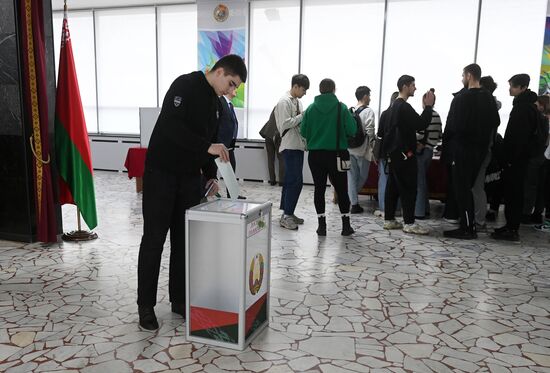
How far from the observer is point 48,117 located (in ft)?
13.4

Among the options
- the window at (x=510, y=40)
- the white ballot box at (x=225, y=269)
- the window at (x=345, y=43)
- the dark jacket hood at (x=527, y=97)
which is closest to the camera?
the white ballot box at (x=225, y=269)

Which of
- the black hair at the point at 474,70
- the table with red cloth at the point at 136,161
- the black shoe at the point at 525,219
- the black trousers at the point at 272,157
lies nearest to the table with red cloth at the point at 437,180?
the black shoe at the point at 525,219

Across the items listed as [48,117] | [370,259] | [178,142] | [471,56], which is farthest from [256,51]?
[178,142]

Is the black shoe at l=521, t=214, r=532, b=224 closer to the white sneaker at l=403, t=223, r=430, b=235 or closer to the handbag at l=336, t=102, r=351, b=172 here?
the white sneaker at l=403, t=223, r=430, b=235

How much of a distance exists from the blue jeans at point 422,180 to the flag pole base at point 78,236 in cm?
323

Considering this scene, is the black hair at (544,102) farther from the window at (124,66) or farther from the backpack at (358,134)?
the window at (124,66)

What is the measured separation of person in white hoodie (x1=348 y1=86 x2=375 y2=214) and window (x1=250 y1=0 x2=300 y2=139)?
9.11ft

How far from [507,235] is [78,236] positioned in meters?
3.89

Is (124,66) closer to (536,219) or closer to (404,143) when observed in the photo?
(404,143)

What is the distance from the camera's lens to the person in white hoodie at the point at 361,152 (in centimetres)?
541

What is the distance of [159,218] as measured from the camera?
2482mm

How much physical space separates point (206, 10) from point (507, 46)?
4.57m

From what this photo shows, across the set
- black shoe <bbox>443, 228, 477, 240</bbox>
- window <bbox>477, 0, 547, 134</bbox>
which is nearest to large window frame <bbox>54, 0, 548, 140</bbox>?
window <bbox>477, 0, 547, 134</bbox>

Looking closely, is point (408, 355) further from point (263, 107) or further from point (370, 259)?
point (263, 107)
